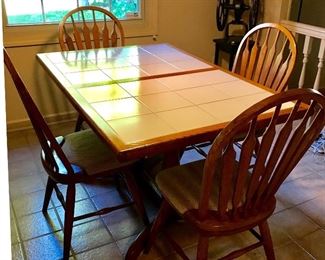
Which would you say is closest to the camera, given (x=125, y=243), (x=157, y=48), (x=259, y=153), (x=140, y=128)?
(x=259, y=153)

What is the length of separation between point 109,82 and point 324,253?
135 cm

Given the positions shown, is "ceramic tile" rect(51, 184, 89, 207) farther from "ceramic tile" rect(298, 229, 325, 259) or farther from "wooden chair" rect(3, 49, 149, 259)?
"ceramic tile" rect(298, 229, 325, 259)

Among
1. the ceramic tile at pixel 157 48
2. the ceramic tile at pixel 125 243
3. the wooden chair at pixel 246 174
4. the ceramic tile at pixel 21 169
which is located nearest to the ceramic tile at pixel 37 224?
the ceramic tile at pixel 125 243

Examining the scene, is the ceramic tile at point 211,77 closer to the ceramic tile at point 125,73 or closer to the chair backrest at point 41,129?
the ceramic tile at point 125,73

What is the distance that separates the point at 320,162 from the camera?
8.83 feet

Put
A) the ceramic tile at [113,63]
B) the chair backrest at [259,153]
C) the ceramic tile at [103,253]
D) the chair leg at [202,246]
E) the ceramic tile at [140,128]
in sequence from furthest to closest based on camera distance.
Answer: the ceramic tile at [113,63] < the ceramic tile at [103,253] < the chair leg at [202,246] < the ceramic tile at [140,128] < the chair backrest at [259,153]

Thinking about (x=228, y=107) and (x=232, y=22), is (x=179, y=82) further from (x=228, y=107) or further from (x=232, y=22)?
(x=232, y=22)

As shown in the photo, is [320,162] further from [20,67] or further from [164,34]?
[20,67]

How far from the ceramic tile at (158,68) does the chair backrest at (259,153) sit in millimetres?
704

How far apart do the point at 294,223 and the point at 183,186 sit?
2.80ft

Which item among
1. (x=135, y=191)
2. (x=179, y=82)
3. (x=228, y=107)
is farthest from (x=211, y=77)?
(x=135, y=191)

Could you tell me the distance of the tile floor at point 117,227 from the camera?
1871 millimetres

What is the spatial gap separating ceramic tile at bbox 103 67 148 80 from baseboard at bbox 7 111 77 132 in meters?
1.31

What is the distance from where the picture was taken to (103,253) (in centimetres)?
186
